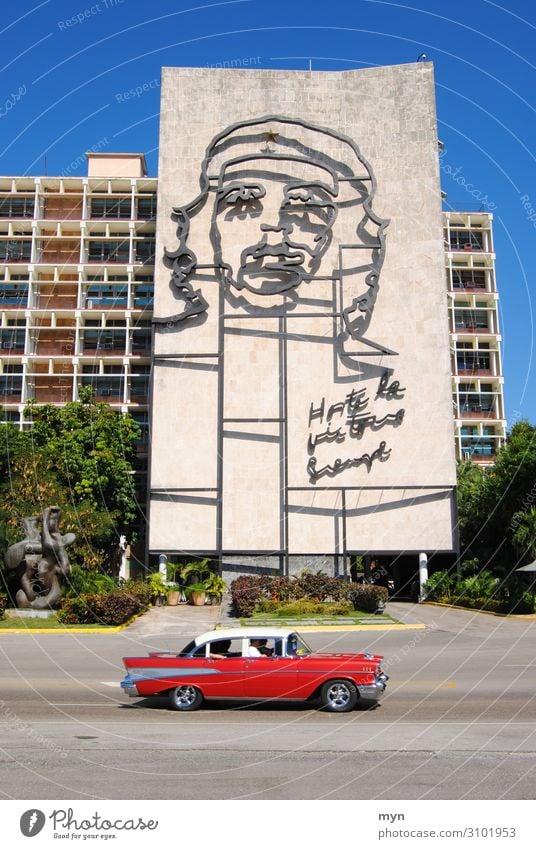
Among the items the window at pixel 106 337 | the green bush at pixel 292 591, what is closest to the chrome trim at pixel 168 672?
the green bush at pixel 292 591

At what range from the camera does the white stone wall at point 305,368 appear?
43.4 m

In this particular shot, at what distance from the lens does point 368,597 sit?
34000mm

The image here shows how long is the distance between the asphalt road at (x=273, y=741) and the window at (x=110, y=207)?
57.9m

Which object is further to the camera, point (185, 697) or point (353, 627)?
point (353, 627)

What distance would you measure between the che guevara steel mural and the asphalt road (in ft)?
81.0

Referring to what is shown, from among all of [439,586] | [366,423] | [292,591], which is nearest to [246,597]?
[292,591]

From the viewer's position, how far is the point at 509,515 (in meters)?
42.5

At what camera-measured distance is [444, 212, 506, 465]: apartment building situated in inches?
2970

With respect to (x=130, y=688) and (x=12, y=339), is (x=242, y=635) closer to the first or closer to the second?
(x=130, y=688)

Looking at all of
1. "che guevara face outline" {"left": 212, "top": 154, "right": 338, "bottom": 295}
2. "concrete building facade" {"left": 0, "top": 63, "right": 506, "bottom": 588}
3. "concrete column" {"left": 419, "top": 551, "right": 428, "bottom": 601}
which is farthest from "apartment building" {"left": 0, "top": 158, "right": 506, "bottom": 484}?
"concrete column" {"left": 419, "top": 551, "right": 428, "bottom": 601}

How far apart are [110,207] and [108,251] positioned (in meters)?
4.28

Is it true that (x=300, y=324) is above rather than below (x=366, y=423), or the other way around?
above

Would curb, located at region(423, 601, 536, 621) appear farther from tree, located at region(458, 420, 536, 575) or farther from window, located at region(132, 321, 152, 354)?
window, located at region(132, 321, 152, 354)

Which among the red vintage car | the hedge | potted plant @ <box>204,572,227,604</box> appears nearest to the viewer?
the red vintage car
